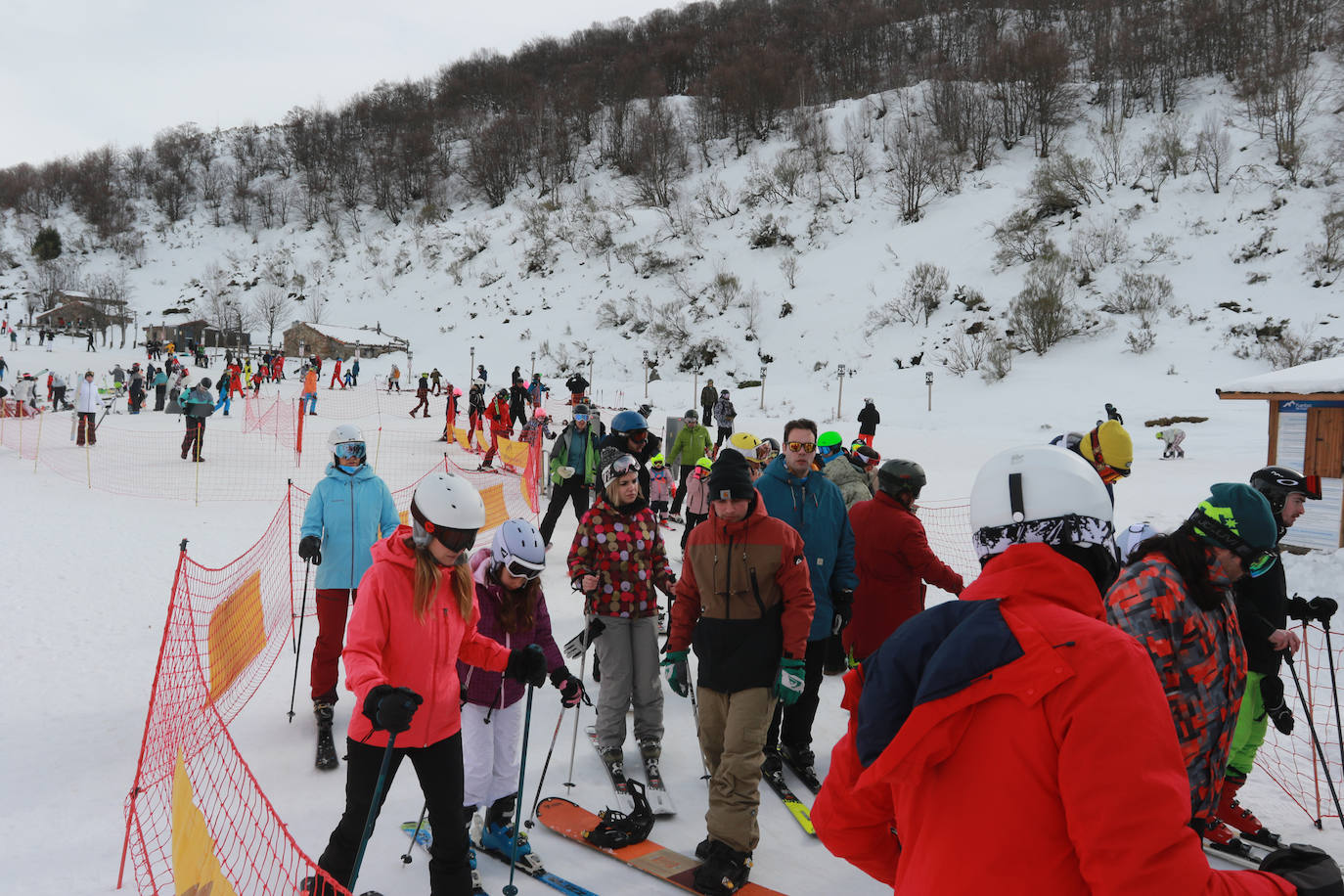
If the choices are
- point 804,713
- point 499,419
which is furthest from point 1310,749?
point 499,419

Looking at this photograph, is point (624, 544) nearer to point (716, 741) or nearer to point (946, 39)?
point (716, 741)

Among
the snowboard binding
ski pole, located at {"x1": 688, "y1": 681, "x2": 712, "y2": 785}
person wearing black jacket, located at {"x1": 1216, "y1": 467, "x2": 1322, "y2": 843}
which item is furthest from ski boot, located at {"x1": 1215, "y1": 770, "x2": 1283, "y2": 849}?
the snowboard binding

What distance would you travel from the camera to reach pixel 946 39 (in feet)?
204

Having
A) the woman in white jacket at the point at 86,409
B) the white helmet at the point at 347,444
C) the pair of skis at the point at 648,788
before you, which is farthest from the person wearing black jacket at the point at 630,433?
the woman in white jacket at the point at 86,409

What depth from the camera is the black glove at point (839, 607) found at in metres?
4.32

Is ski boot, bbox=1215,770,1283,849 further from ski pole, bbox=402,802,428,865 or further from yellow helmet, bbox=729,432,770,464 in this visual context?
ski pole, bbox=402,802,428,865

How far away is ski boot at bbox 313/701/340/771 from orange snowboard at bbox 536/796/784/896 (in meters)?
1.28

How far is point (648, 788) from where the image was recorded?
13.8 ft

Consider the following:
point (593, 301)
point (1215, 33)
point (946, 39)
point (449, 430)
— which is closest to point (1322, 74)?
Result: point (1215, 33)

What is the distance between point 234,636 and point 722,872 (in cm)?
357

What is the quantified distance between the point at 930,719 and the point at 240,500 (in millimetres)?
13607

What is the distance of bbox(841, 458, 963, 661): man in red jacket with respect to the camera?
4.47 m

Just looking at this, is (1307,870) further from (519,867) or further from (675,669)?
(519,867)

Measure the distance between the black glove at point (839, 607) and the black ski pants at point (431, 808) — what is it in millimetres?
2140
